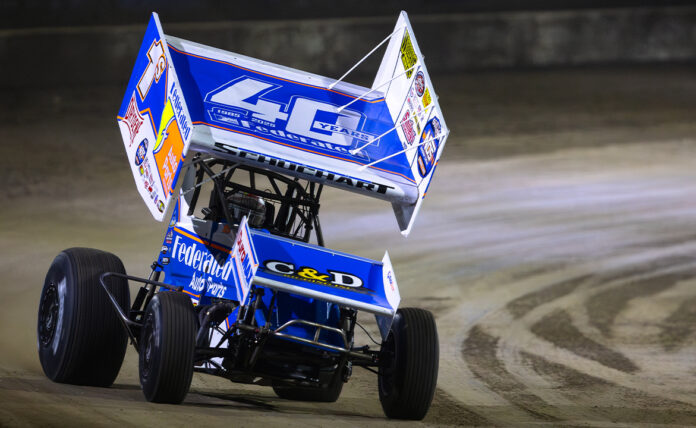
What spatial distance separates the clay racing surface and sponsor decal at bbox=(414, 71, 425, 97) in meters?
2.44

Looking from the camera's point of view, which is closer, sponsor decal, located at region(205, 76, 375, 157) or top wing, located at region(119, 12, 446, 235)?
top wing, located at region(119, 12, 446, 235)

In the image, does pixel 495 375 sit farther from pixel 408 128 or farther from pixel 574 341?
pixel 408 128

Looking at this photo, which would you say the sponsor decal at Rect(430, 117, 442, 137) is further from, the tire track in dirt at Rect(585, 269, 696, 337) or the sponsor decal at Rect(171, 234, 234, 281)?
the tire track in dirt at Rect(585, 269, 696, 337)

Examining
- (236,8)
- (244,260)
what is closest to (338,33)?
(236,8)

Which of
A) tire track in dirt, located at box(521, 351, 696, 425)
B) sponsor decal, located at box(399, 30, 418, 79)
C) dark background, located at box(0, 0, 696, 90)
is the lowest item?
tire track in dirt, located at box(521, 351, 696, 425)

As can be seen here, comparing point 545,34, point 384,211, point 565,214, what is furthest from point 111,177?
point 545,34

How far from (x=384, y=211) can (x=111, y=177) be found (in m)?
4.26

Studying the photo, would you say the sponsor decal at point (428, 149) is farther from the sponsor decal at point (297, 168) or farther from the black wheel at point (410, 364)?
the black wheel at point (410, 364)

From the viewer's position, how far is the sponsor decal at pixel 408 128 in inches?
346

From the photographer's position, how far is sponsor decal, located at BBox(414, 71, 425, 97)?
9000 mm

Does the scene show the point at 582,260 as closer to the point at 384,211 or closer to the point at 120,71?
the point at 384,211

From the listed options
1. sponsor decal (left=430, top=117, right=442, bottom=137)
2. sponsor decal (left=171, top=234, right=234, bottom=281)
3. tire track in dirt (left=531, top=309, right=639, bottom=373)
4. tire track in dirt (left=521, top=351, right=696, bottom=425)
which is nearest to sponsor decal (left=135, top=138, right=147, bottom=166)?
sponsor decal (left=171, top=234, right=234, bottom=281)

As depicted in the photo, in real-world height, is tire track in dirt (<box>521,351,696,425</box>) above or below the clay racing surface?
below

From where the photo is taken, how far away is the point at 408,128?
888cm
